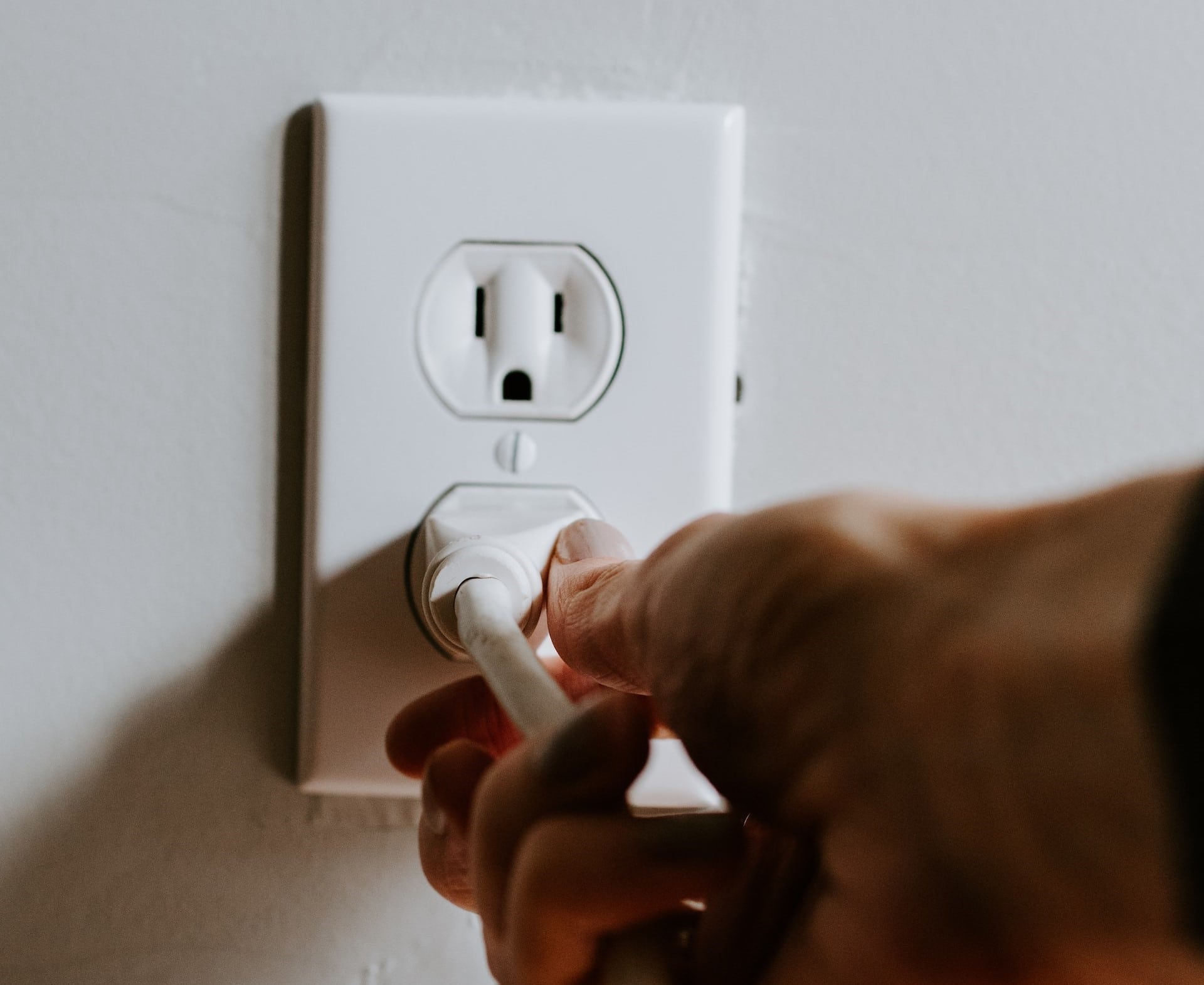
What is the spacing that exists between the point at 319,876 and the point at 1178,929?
280 millimetres

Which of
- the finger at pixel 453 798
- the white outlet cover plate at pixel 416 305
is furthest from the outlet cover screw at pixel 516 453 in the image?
the finger at pixel 453 798

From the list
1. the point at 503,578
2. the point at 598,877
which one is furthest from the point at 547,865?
the point at 503,578

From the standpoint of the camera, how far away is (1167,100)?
30cm

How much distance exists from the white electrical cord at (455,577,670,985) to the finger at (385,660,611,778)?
0.12ft

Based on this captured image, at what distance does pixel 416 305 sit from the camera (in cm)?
29

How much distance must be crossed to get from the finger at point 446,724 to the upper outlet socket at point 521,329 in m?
0.09

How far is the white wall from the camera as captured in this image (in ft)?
0.97

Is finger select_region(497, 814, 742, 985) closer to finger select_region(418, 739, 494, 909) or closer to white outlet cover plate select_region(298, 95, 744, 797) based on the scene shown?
finger select_region(418, 739, 494, 909)

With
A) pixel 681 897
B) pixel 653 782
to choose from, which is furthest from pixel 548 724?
pixel 653 782

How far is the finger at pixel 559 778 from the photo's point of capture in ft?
0.47

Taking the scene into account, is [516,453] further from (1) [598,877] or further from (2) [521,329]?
(1) [598,877]

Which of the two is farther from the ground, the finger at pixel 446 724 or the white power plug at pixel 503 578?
the white power plug at pixel 503 578

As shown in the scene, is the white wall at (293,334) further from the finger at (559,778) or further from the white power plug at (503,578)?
the finger at (559,778)

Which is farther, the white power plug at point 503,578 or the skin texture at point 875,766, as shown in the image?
the white power plug at point 503,578
